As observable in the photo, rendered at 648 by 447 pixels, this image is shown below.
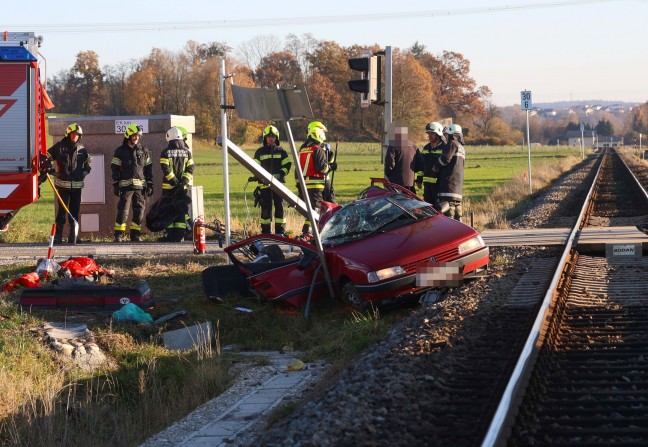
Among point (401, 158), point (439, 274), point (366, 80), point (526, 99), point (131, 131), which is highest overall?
point (526, 99)

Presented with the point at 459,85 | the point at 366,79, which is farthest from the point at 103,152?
the point at 459,85

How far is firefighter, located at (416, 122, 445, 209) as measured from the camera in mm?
15031

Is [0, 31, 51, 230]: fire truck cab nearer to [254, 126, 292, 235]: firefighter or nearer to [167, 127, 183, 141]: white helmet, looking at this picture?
[167, 127, 183, 141]: white helmet

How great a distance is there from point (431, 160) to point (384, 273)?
500 centimetres

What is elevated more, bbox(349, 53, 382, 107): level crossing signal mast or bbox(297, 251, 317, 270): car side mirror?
bbox(349, 53, 382, 107): level crossing signal mast

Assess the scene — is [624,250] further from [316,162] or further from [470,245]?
[316,162]

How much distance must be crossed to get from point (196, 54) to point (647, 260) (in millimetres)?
72715

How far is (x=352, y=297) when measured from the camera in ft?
35.9

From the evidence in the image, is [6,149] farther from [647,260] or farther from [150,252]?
[647,260]

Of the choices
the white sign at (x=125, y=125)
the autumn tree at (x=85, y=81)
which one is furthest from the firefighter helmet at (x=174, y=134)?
the autumn tree at (x=85, y=81)

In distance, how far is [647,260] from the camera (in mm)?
12984

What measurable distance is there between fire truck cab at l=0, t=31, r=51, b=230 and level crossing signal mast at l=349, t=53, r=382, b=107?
535 centimetres

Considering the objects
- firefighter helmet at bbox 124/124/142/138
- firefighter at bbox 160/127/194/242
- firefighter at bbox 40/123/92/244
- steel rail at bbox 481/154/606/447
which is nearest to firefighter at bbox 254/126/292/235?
firefighter at bbox 160/127/194/242

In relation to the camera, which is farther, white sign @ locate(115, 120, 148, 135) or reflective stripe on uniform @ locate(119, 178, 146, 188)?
white sign @ locate(115, 120, 148, 135)
